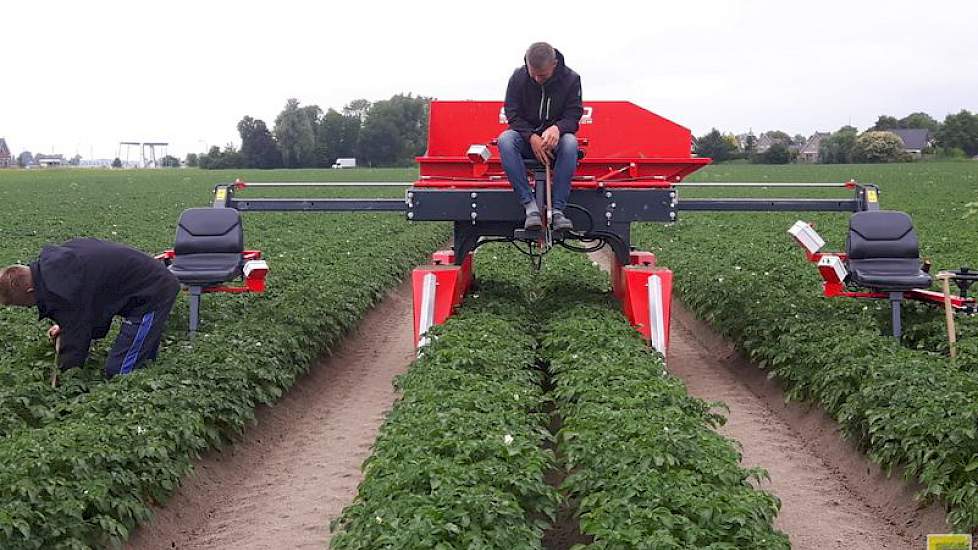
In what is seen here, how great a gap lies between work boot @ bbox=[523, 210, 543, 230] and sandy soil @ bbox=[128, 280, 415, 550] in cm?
197

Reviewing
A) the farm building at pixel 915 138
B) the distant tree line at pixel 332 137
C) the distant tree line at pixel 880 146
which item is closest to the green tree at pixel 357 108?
the distant tree line at pixel 332 137

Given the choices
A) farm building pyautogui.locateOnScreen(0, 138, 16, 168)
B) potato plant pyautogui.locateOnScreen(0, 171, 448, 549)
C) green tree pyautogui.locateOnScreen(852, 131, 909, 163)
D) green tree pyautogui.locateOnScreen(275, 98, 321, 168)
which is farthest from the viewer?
farm building pyautogui.locateOnScreen(0, 138, 16, 168)

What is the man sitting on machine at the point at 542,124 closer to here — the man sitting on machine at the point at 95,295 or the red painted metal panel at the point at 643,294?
the red painted metal panel at the point at 643,294

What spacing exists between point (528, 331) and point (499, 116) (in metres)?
2.46

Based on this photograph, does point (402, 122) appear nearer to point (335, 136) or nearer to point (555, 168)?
point (335, 136)

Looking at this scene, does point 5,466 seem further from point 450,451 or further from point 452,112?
point 452,112

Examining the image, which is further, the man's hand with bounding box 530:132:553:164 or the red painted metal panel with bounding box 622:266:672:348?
the red painted metal panel with bounding box 622:266:672:348

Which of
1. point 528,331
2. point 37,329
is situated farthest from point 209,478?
point 528,331

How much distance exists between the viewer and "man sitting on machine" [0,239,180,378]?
6.81 meters

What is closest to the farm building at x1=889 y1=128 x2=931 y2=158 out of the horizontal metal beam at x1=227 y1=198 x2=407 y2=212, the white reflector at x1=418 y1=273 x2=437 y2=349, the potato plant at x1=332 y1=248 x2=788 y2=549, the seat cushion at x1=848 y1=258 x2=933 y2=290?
the seat cushion at x1=848 y1=258 x2=933 y2=290

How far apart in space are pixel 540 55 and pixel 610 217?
1575 mm

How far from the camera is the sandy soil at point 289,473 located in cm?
587

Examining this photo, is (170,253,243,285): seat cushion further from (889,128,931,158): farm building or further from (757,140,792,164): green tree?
(889,128,931,158): farm building

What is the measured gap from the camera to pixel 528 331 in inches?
366
